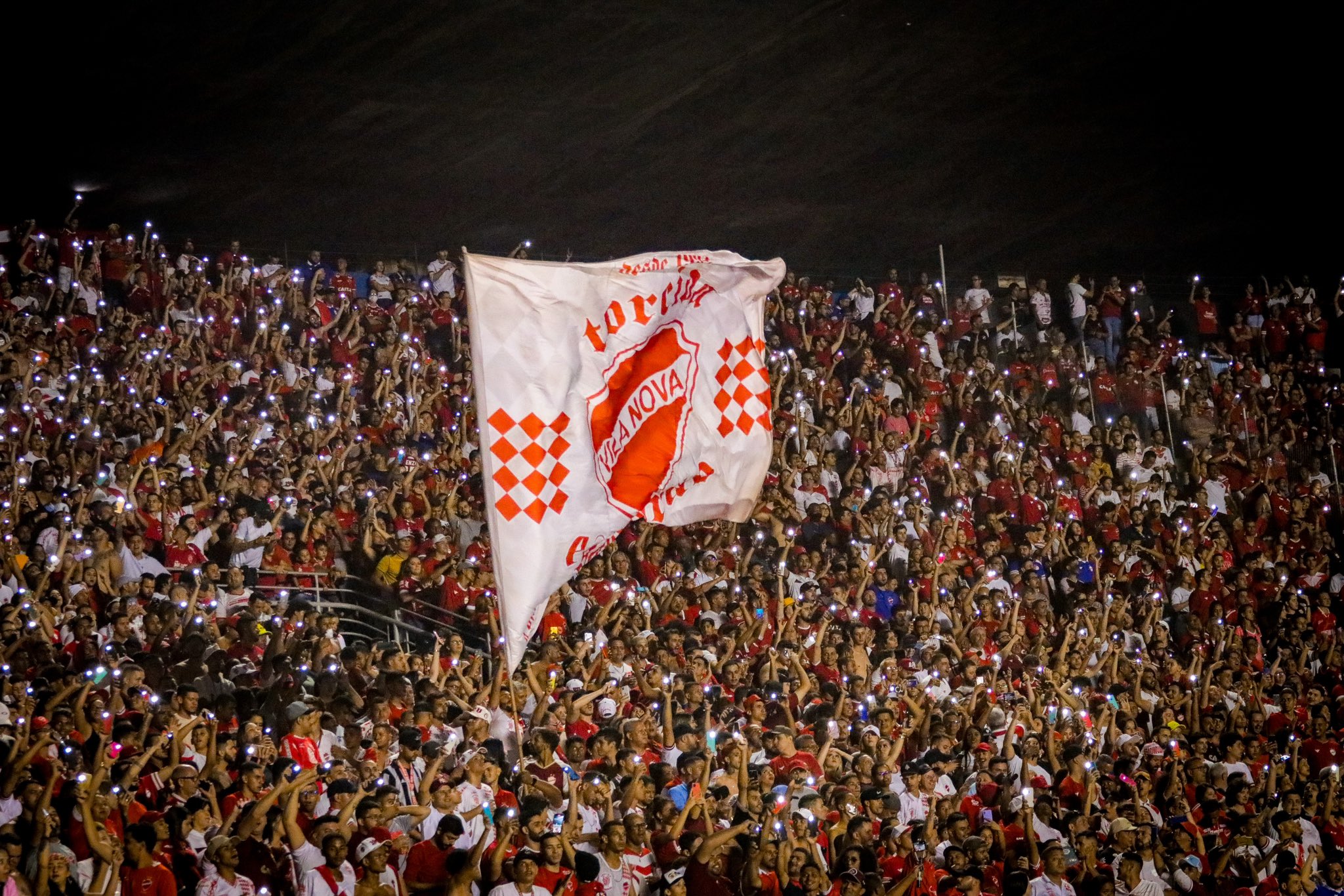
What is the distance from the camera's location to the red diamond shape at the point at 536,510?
777cm

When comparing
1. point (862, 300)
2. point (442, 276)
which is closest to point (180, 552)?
point (442, 276)

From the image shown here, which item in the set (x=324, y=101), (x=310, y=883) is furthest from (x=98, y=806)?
(x=324, y=101)

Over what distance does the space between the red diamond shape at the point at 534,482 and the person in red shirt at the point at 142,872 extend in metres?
2.60

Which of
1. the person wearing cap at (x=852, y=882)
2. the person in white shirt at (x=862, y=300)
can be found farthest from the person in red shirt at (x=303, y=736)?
the person in white shirt at (x=862, y=300)

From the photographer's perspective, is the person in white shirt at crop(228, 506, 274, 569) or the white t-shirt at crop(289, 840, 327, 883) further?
the person in white shirt at crop(228, 506, 274, 569)

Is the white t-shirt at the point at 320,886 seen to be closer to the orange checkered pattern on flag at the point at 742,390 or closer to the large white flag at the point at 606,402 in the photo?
the large white flag at the point at 606,402

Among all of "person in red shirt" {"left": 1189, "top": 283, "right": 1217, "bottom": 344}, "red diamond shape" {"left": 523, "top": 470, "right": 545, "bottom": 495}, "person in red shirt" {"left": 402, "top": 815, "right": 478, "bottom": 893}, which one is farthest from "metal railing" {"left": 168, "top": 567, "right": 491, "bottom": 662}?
"person in red shirt" {"left": 1189, "top": 283, "right": 1217, "bottom": 344}

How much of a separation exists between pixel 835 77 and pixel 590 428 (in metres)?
8.97

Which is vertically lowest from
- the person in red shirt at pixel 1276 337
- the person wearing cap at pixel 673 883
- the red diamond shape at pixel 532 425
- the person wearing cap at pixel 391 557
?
the person wearing cap at pixel 673 883

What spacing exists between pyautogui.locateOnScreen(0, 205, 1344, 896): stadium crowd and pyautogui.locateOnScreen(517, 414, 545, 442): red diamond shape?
7.65 feet

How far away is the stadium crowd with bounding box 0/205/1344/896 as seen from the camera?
9070mm

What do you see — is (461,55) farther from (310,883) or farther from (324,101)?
(310,883)

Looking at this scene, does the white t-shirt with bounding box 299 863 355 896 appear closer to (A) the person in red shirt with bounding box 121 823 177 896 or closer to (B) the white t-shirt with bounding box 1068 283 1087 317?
(A) the person in red shirt with bounding box 121 823 177 896

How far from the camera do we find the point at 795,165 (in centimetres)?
1833
